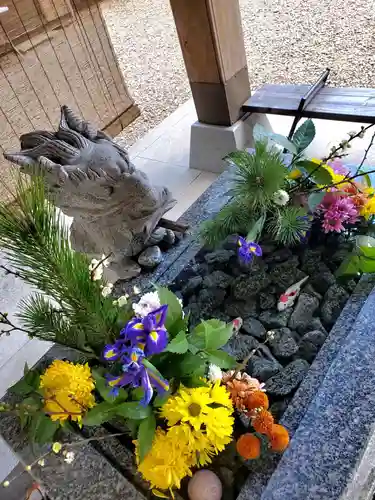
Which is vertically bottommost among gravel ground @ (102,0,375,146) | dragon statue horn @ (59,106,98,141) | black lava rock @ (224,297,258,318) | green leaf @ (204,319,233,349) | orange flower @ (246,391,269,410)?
gravel ground @ (102,0,375,146)

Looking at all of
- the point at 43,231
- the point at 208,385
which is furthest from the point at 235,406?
the point at 43,231

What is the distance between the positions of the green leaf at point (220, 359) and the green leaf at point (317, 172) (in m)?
0.53

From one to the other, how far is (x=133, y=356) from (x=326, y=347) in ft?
1.53

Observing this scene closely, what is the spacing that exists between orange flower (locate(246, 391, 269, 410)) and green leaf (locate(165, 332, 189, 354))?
159 mm

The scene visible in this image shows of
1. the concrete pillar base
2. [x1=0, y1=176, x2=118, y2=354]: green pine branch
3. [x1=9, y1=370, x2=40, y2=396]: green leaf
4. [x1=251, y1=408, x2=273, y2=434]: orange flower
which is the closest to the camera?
[x1=0, y1=176, x2=118, y2=354]: green pine branch

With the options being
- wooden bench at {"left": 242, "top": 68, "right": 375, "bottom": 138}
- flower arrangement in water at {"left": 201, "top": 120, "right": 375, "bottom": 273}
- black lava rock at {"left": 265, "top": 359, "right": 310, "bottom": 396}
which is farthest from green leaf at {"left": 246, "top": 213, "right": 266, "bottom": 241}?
wooden bench at {"left": 242, "top": 68, "right": 375, "bottom": 138}

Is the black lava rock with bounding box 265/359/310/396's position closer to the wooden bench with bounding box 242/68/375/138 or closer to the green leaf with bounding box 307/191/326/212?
the green leaf with bounding box 307/191/326/212

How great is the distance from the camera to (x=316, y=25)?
10.4ft

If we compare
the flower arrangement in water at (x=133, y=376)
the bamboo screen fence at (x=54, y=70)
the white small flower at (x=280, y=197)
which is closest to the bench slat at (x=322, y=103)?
the white small flower at (x=280, y=197)

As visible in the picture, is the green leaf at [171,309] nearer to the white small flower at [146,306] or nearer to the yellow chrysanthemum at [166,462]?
the white small flower at [146,306]

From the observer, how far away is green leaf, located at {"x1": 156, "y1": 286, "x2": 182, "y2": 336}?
35.0 inches

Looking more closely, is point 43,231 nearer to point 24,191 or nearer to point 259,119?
point 24,191

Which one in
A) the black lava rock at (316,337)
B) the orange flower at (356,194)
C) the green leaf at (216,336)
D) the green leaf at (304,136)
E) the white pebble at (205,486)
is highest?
the green leaf at (304,136)

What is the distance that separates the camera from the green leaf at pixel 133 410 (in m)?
0.79
